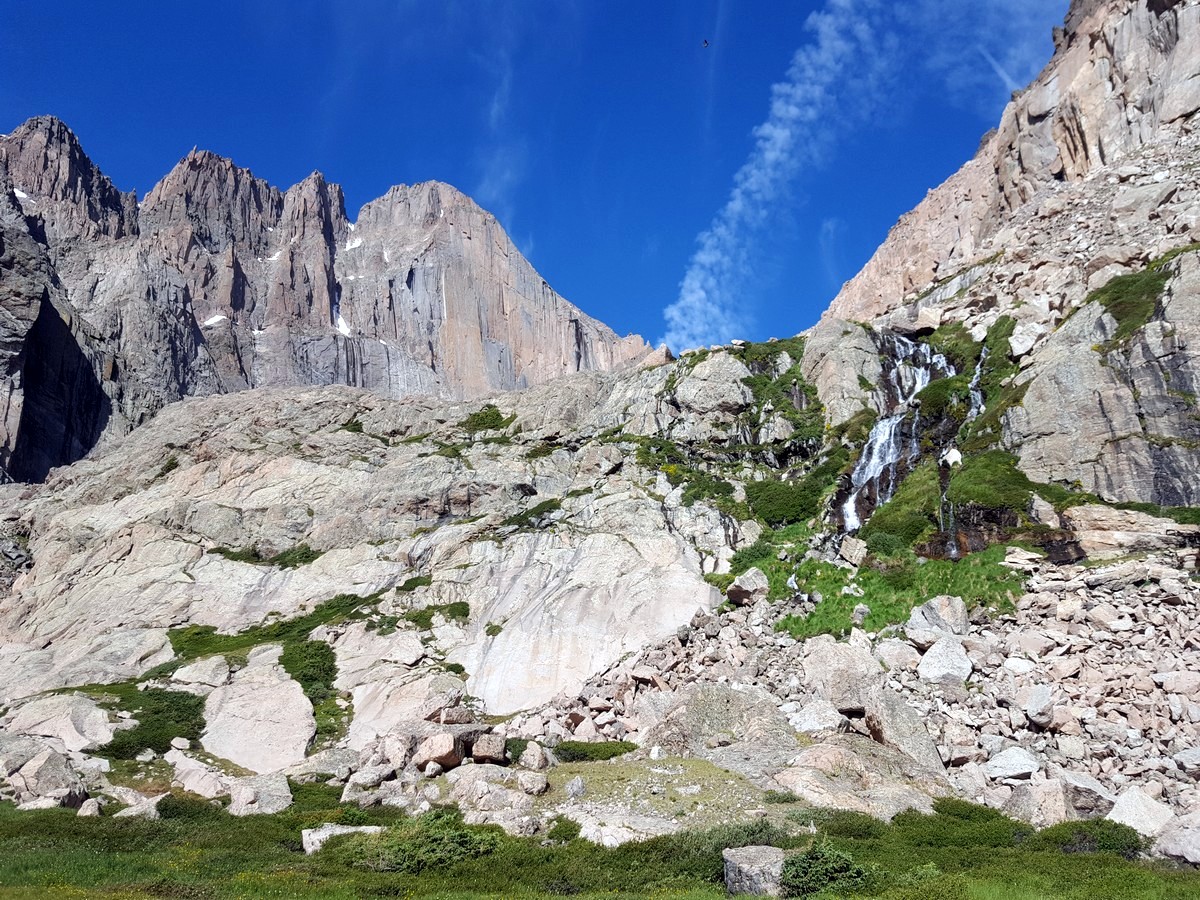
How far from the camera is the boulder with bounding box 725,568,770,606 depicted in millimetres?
39000

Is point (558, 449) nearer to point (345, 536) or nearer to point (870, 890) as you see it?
point (345, 536)

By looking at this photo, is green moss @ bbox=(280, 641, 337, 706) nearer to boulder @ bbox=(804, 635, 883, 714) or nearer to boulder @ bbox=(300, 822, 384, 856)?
boulder @ bbox=(300, 822, 384, 856)

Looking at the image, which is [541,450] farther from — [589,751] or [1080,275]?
[1080,275]

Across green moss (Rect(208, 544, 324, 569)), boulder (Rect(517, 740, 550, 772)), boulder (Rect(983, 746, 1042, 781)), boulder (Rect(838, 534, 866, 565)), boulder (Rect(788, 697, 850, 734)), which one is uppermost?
green moss (Rect(208, 544, 324, 569))

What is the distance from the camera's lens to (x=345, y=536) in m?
59.7

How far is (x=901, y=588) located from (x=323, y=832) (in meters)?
24.6

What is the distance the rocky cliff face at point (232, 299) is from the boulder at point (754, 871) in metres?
101

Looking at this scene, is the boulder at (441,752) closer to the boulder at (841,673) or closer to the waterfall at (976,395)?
the boulder at (841,673)

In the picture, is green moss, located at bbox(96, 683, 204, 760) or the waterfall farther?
the waterfall

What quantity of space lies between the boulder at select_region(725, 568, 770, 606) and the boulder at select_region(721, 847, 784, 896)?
2026 cm

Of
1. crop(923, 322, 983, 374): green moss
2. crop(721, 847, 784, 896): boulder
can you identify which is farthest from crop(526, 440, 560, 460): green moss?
crop(721, 847, 784, 896): boulder

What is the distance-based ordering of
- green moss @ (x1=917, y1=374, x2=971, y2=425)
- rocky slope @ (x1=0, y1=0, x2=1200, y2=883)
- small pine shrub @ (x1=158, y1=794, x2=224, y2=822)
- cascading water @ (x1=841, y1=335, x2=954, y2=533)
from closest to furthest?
1. small pine shrub @ (x1=158, y1=794, x2=224, y2=822)
2. rocky slope @ (x1=0, y1=0, x2=1200, y2=883)
3. cascading water @ (x1=841, y1=335, x2=954, y2=533)
4. green moss @ (x1=917, y1=374, x2=971, y2=425)

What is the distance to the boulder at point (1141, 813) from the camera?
20672mm

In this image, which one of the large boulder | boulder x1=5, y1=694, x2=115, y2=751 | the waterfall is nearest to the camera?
boulder x1=5, y1=694, x2=115, y2=751
